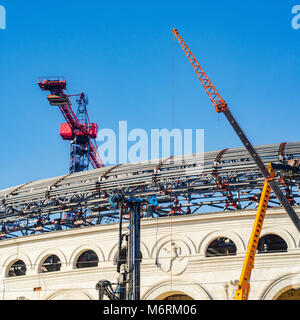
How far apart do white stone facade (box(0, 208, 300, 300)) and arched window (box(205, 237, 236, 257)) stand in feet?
6.16

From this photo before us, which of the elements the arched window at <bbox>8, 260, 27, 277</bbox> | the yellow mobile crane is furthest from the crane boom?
the arched window at <bbox>8, 260, 27, 277</bbox>

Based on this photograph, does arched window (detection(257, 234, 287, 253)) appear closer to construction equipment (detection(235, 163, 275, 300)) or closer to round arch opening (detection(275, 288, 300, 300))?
round arch opening (detection(275, 288, 300, 300))

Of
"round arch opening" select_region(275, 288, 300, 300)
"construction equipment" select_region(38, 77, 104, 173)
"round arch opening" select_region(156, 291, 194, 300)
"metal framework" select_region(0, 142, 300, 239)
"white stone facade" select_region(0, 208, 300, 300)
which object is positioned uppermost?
"construction equipment" select_region(38, 77, 104, 173)

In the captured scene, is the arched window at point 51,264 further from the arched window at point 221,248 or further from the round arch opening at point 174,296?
the arched window at point 221,248

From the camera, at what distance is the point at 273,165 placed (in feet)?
109

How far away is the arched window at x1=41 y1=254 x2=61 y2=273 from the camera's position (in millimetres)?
39944

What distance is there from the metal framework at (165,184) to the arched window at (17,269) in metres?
3.97

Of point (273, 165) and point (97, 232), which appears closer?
point (273, 165)

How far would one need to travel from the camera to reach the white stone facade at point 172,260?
32844mm

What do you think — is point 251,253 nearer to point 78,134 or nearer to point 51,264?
point 51,264
